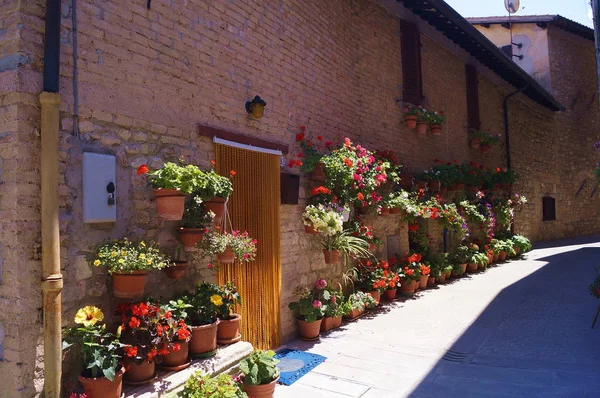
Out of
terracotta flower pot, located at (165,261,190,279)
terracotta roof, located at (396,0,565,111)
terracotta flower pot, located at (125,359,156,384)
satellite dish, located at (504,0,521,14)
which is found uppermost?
satellite dish, located at (504,0,521,14)

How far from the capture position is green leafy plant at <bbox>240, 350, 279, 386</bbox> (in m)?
3.71

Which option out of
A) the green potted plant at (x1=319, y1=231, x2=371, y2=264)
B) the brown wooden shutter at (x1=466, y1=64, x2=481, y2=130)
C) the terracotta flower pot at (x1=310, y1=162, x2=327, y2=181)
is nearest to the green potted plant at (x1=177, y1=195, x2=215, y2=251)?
the terracotta flower pot at (x1=310, y1=162, x2=327, y2=181)

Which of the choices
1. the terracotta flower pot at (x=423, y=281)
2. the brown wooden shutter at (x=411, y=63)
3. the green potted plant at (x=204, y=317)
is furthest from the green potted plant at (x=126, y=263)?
the brown wooden shutter at (x=411, y=63)

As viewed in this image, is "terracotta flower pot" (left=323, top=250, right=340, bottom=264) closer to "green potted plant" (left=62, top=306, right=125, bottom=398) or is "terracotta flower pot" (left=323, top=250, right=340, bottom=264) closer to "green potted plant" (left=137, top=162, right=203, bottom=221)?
"green potted plant" (left=137, top=162, right=203, bottom=221)

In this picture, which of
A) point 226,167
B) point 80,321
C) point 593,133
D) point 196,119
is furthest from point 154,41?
point 593,133

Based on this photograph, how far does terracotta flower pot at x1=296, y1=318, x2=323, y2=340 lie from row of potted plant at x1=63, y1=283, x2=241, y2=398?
189cm

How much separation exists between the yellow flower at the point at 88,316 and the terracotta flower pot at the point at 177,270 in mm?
823

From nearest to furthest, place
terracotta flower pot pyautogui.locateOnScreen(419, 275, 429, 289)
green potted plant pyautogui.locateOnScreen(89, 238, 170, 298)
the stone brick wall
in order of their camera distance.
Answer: the stone brick wall
green potted plant pyautogui.locateOnScreen(89, 238, 170, 298)
terracotta flower pot pyautogui.locateOnScreen(419, 275, 429, 289)

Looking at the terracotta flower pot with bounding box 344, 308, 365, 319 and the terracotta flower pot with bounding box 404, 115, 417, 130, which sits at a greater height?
the terracotta flower pot with bounding box 404, 115, 417, 130

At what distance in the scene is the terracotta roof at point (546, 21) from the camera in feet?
52.9

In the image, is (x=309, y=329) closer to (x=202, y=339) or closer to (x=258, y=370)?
(x=258, y=370)

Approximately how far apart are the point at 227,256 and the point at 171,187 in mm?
1010

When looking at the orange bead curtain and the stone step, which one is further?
the orange bead curtain

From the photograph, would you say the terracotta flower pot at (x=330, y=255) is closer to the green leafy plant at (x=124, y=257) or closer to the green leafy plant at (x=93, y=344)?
the green leafy plant at (x=124, y=257)
